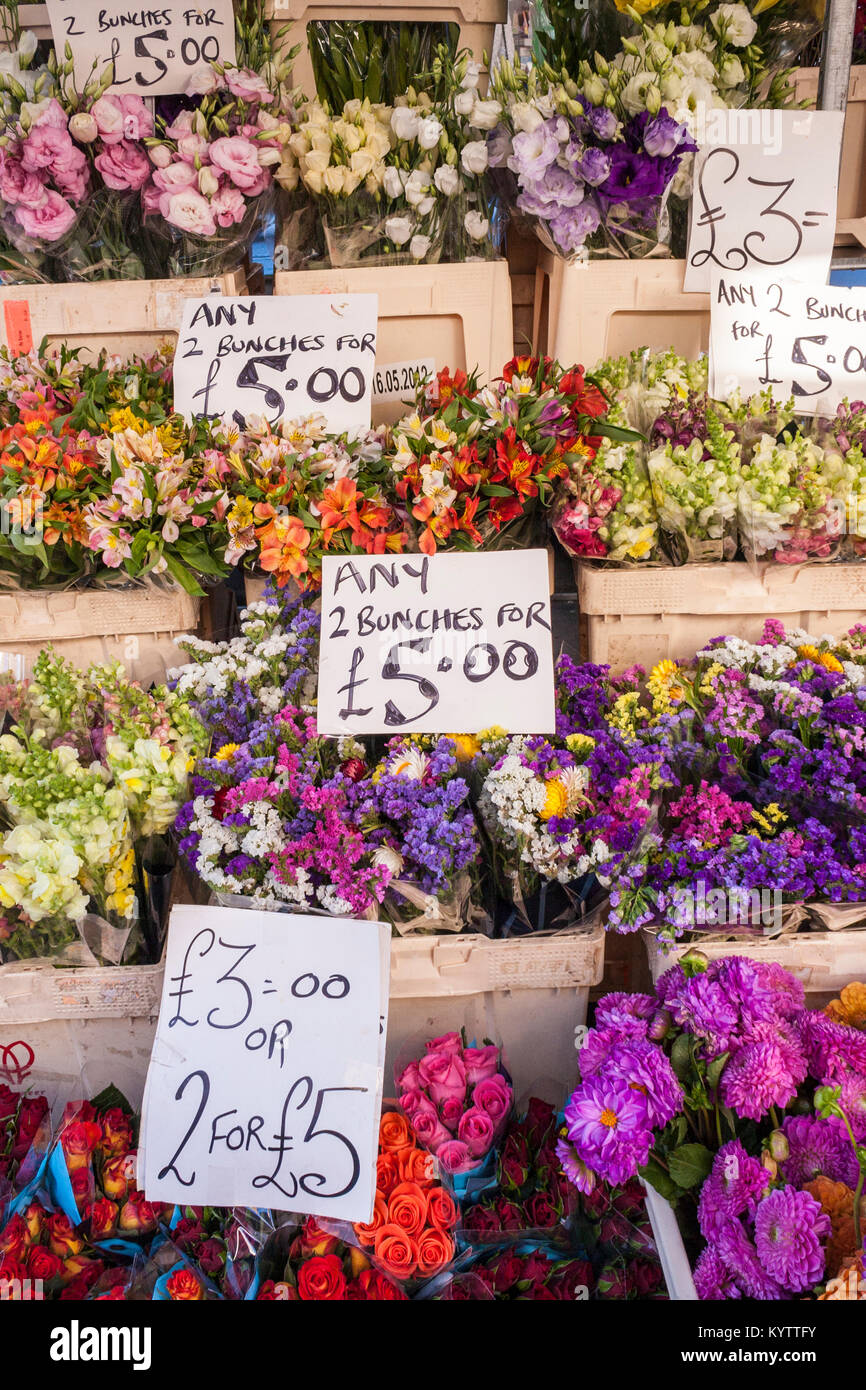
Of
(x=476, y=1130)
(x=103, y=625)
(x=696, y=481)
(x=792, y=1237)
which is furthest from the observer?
(x=103, y=625)

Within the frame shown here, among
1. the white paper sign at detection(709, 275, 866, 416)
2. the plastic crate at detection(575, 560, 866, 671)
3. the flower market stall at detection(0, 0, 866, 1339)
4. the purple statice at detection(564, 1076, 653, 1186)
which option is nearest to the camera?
the purple statice at detection(564, 1076, 653, 1186)

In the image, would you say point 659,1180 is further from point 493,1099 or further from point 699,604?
point 699,604

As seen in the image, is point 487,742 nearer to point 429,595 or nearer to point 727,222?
point 429,595

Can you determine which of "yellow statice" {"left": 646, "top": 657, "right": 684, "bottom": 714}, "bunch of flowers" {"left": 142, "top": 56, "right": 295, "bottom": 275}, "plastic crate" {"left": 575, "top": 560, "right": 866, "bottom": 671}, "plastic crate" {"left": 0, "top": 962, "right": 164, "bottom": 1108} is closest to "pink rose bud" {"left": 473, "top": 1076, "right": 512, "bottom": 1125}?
"plastic crate" {"left": 0, "top": 962, "right": 164, "bottom": 1108}

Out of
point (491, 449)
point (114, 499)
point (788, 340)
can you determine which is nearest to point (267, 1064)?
point (114, 499)

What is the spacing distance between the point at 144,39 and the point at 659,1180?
83.9 inches

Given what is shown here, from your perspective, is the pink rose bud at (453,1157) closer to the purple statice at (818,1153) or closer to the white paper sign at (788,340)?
the purple statice at (818,1153)

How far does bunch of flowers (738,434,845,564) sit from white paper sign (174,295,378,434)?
0.68 meters

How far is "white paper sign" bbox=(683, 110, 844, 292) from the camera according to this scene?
1.65 meters

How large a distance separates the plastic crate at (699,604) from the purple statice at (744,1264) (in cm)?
91

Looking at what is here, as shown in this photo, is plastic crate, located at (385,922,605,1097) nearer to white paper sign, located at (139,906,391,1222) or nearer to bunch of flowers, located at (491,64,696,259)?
white paper sign, located at (139,906,391,1222)

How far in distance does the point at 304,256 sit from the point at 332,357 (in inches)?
15.3

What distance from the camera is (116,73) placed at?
5.74 ft

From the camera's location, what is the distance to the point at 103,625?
1.59m
